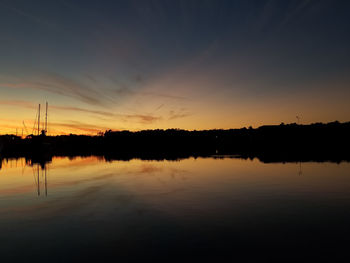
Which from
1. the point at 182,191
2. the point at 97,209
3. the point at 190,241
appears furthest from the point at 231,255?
the point at 182,191

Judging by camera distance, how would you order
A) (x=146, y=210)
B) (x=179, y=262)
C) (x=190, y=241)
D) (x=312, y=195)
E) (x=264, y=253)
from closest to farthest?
(x=179, y=262)
(x=264, y=253)
(x=190, y=241)
(x=146, y=210)
(x=312, y=195)

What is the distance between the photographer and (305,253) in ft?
46.2

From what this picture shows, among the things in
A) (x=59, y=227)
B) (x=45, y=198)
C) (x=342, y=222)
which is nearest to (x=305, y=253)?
(x=342, y=222)

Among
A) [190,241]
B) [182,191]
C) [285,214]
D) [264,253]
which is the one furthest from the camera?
[182,191]

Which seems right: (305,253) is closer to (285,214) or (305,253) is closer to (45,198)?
(285,214)

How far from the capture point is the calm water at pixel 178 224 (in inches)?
574

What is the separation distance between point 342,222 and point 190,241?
40.2 feet

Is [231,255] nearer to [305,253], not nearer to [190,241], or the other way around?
[190,241]

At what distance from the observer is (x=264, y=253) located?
14227mm

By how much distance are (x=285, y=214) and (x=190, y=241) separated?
10.2m

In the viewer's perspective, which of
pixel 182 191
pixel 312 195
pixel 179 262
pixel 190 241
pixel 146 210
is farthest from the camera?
pixel 182 191

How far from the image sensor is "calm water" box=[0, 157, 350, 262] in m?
14.6

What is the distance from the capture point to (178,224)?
19.5 m

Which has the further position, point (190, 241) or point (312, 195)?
point (312, 195)
